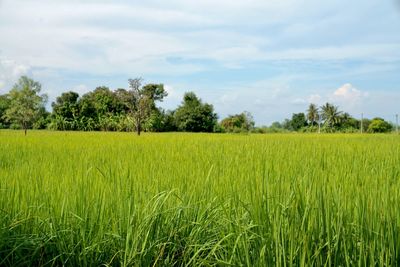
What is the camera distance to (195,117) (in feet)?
145

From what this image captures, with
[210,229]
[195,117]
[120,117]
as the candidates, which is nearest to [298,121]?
[195,117]

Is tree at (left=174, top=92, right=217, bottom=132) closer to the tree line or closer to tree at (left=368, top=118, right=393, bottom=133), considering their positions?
the tree line

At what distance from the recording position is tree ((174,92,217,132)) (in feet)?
143

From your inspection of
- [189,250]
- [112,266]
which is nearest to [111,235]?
[112,266]

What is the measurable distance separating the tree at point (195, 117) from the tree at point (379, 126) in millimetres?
20229

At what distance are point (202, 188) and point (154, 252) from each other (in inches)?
31.1

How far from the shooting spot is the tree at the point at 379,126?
160ft

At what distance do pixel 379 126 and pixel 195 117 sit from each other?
23945 millimetres

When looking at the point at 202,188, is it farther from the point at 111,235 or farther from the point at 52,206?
the point at 52,206

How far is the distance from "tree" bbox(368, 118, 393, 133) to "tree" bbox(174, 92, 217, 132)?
20.2 meters

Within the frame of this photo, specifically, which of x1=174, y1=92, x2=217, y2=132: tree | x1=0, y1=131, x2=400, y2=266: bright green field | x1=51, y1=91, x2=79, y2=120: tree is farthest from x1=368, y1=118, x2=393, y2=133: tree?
x1=0, y1=131, x2=400, y2=266: bright green field

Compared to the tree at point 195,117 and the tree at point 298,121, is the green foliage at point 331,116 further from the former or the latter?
the tree at point 195,117

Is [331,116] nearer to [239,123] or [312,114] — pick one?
[312,114]

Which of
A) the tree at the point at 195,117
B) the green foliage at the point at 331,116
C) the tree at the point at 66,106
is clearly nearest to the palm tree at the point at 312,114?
the green foliage at the point at 331,116
